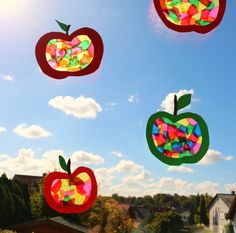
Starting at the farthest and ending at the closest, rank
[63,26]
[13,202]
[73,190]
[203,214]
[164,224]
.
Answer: [203,214] → [164,224] → [13,202] → [73,190] → [63,26]

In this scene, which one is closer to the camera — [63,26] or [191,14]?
[191,14]

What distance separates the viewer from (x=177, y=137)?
17.2ft

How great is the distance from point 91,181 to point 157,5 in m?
2.38

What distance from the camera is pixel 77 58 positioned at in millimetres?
5535

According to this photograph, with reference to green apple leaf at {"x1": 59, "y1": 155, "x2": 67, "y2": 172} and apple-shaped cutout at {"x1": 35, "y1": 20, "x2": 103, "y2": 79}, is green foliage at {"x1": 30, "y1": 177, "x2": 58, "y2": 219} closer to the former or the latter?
green apple leaf at {"x1": 59, "y1": 155, "x2": 67, "y2": 172}

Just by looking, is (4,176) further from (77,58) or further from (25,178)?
(25,178)

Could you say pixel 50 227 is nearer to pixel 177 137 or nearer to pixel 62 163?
pixel 62 163

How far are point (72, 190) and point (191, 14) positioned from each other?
2692 millimetres

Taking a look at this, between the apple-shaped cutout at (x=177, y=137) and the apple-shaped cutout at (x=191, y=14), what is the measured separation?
3.25ft

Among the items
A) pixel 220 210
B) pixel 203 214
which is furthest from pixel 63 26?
pixel 203 214

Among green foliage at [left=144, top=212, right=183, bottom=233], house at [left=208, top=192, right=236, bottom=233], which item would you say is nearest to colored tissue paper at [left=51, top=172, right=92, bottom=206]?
green foliage at [left=144, top=212, right=183, bottom=233]

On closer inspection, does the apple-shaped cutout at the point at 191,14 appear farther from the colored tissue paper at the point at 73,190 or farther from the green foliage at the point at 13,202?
the green foliage at the point at 13,202

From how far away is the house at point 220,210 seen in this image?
3800cm

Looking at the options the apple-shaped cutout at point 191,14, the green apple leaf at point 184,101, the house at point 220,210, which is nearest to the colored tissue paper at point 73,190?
the green apple leaf at point 184,101
